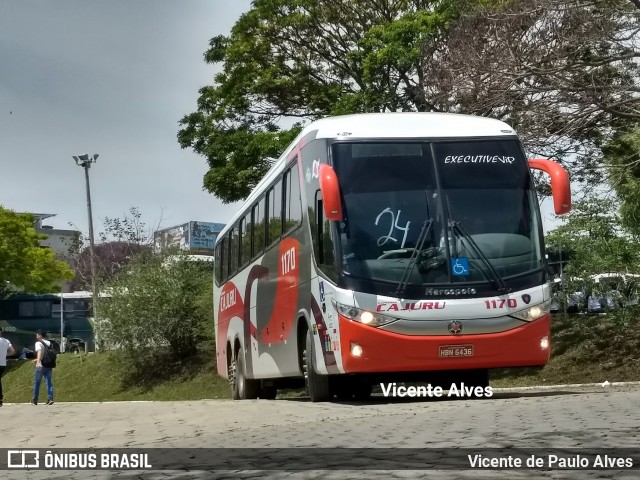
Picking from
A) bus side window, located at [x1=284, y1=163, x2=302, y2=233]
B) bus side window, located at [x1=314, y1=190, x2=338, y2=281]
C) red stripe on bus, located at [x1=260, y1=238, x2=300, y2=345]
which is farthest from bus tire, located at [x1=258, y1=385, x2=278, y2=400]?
bus side window, located at [x1=314, y1=190, x2=338, y2=281]

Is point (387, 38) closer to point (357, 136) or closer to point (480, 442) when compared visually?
point (357, 136)

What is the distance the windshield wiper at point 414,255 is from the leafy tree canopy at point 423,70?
1121 centimetres

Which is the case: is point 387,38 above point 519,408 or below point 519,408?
above

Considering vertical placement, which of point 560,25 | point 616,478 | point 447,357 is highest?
point 560,25

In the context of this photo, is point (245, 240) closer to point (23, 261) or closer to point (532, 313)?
point (532, 313)

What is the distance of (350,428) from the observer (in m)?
11.1

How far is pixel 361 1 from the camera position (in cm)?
3662

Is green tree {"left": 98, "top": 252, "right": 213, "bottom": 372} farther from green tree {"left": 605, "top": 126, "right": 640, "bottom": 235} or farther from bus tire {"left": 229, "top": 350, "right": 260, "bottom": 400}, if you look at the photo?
bus tire {"left": 229, "top": 350, "right": 260, "bottom": 400}

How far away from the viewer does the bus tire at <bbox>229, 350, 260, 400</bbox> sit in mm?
21953

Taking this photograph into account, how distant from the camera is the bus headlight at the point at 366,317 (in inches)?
572

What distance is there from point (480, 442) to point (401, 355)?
541 centimetres

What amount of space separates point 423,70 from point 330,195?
18.8m

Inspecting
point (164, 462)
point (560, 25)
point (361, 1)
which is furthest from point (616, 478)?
point (361, 1)

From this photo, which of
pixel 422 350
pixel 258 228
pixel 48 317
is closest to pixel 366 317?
pixel 422 350
